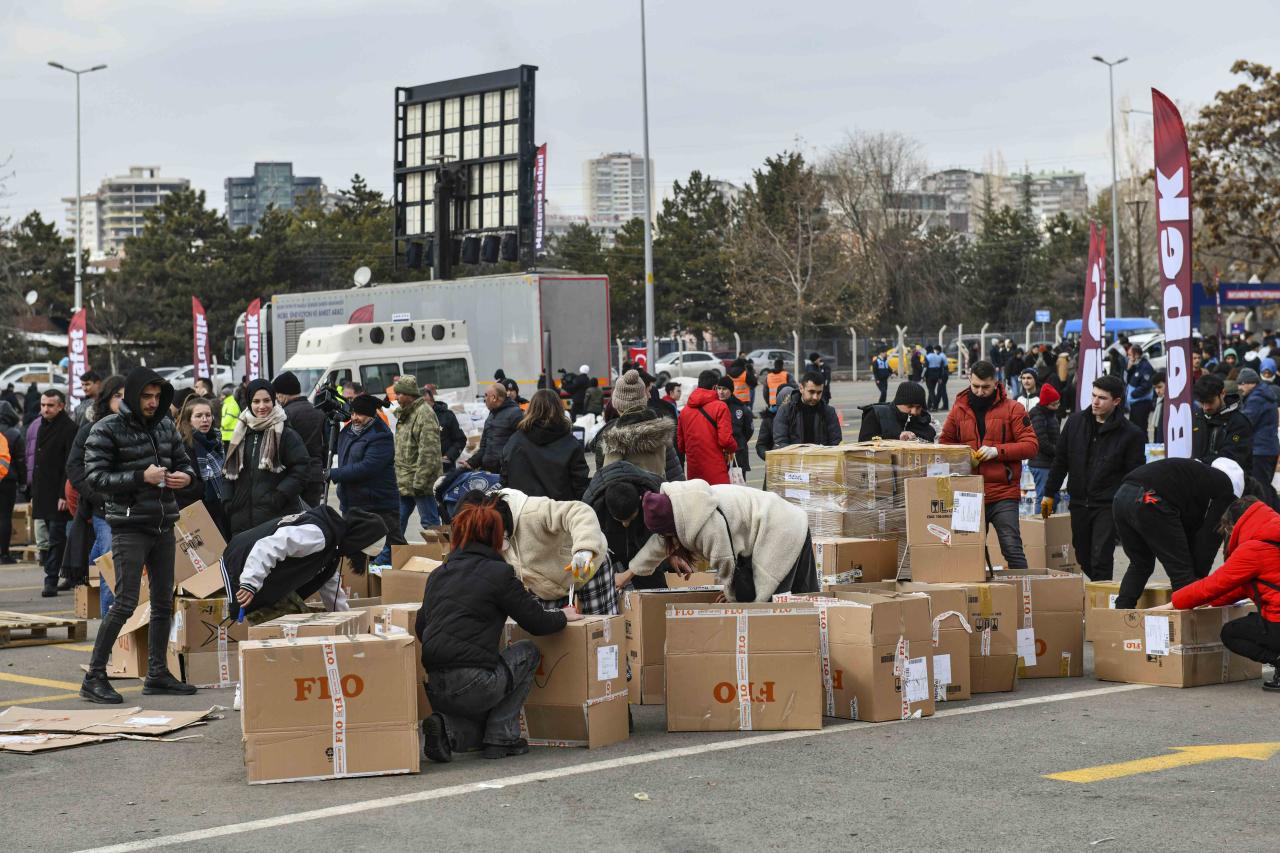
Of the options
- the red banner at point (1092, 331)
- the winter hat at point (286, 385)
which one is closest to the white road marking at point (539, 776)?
A: the winter hat at point (286, 385)

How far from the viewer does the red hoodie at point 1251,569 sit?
844 centimetres

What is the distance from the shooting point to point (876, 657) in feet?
25.9

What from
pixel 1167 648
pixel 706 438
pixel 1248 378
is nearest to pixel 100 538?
pixel 706 438

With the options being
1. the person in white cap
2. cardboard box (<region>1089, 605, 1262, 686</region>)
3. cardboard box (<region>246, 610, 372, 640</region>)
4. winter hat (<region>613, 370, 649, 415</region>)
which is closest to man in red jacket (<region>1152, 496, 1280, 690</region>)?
Answer: cardboard box (<region>1089, 605, 1262, 686</region>)

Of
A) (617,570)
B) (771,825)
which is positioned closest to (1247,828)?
(771,825)

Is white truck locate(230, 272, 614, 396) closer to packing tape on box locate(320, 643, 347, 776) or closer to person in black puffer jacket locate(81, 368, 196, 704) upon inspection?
person in black puffer jacket locate(81, 368, 196, 704)

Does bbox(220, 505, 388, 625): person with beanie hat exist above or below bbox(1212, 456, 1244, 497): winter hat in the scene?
below

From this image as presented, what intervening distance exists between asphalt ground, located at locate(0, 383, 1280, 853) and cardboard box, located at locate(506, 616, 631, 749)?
10 centimetres

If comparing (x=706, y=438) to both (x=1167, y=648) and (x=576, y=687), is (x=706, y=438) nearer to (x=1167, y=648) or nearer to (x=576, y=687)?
(x=1167, y=648)

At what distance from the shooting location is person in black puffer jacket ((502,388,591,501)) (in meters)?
10.6

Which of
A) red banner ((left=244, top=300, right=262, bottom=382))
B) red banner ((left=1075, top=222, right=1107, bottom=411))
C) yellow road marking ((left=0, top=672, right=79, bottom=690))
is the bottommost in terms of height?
yellow road marking ((left=0, top=672, right=79, bottom=690))

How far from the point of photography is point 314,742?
695 cm

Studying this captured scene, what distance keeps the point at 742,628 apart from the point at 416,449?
6826 millimetres

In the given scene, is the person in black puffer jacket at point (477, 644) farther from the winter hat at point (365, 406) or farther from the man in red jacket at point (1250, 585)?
the winter hat at point (365, 406)
